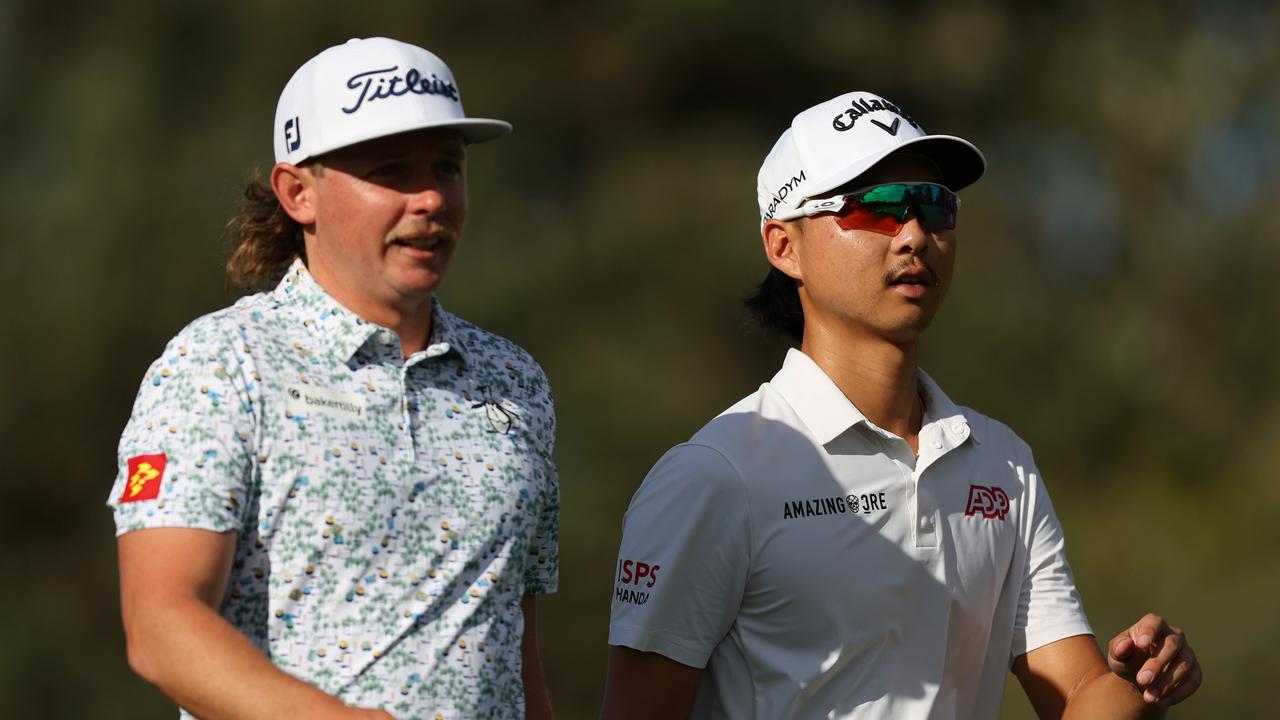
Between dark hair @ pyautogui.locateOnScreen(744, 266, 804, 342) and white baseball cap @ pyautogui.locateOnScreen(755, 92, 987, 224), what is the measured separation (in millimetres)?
260

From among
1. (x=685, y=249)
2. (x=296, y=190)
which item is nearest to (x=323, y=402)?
(x=296, y=190)

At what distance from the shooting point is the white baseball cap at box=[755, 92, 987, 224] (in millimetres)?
4449

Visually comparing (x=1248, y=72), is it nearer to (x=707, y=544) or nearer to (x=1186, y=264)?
(x=1186, y=264)

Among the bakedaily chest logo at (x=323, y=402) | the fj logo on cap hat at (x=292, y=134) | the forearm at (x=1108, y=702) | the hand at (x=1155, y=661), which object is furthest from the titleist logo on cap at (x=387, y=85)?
the forearm at (x=1108, y=702)

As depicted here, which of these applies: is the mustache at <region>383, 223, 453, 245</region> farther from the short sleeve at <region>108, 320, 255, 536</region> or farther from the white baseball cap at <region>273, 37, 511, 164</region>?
the short sleeve at <region>108, 320, 255, 536</region>

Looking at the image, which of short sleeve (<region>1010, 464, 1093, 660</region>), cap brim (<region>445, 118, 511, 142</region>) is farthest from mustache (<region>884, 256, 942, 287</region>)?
cap brim (<region>445, 118, 511, 142</region>)

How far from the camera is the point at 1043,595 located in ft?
14.8

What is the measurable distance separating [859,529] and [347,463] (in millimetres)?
1443

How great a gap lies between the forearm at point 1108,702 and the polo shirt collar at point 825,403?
2.19ft

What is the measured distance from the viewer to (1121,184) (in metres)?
15.6

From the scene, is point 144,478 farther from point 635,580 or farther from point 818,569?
point 818,569

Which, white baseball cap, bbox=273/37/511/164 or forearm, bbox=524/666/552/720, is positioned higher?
white baseball cap, bbox=273/37/511/164

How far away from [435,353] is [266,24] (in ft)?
41.3

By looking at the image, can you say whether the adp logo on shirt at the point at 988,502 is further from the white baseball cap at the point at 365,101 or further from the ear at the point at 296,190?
the ear at the point at 296,190
